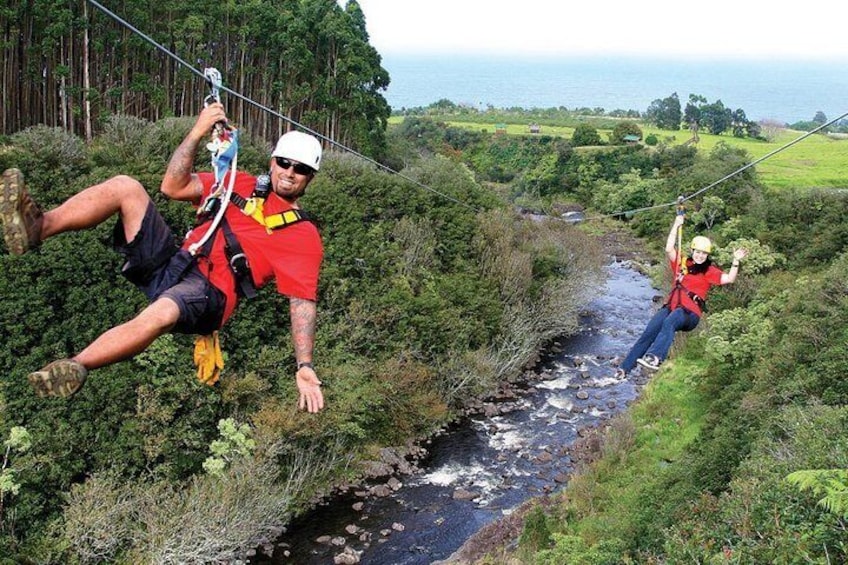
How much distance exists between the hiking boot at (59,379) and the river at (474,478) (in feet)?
46.4

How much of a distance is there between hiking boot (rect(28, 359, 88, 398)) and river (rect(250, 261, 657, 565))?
14140 mm

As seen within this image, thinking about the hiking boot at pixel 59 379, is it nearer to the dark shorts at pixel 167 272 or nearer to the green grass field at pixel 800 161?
the dark shorts at pixel 167 272

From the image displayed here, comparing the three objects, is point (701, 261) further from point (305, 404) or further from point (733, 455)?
point (305, 404)

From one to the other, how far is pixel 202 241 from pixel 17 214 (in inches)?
42.4

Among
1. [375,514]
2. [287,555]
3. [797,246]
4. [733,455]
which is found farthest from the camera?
[797,246]

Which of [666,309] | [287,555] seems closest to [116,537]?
[287,555]

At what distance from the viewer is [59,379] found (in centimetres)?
385

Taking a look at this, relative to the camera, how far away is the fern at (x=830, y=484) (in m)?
5.27

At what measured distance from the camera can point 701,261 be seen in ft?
31.8

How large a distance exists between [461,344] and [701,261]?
56.0 ft

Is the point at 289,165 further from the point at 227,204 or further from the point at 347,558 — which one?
the point at 347,558

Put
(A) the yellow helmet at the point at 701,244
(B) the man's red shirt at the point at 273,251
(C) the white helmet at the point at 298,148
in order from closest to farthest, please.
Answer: (B) the man's red shirt at the point at 273,251, (C) the white helmet at the point at 298,148, (A) the yellow helmet at the point at 701,244

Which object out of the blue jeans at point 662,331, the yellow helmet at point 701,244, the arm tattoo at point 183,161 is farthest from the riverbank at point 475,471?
the arm tattoo at point 183,161

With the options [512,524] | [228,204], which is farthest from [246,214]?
[512,524]
